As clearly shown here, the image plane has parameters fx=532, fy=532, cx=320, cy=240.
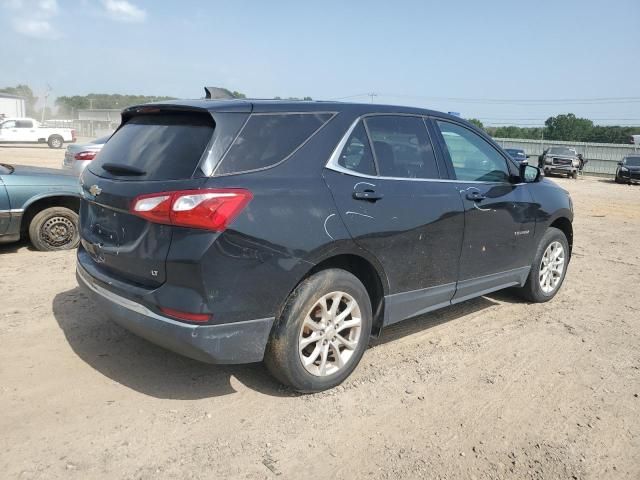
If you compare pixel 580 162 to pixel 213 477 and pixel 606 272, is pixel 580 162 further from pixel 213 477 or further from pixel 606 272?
pixel 213 477

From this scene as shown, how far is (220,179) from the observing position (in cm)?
285

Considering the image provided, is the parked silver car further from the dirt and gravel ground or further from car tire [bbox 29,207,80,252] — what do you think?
the dirt and gravel ground

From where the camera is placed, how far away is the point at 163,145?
3.16 meters

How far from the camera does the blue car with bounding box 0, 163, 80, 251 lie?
6.12 metres

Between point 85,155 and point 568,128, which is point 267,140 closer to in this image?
point 85,155

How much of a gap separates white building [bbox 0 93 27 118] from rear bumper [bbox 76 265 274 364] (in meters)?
64.8

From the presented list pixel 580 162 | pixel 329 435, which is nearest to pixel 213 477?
pixel 329 435

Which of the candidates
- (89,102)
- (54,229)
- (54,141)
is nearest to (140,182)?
(54,229)

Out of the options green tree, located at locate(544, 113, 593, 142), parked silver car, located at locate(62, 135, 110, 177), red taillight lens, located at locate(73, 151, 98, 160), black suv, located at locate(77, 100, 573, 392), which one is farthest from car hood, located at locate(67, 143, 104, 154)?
green tree, located at locate(544, 113, 593, 142)

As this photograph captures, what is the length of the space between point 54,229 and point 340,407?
493 cm

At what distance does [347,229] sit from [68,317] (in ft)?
8.72

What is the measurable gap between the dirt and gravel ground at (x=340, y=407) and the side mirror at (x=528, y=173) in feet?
4.31

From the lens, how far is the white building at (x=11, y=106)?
58438 mm

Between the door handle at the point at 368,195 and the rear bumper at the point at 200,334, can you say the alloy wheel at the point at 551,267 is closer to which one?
the door handle at the point at 368,195
